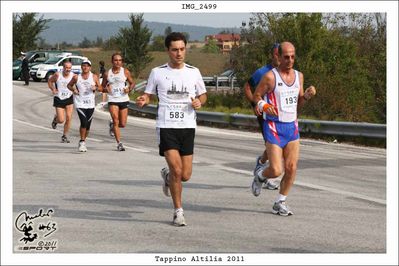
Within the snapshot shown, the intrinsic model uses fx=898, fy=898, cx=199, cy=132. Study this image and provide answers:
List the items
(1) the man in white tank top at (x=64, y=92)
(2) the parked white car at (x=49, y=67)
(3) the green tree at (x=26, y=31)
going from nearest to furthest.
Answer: (1) the man in white tank top at (x=64, y=92)
(2) the parked white car at (x=49, y=67)
(3) the green tree at (x=26, y=31)

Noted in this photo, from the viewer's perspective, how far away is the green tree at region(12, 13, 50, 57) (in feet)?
194

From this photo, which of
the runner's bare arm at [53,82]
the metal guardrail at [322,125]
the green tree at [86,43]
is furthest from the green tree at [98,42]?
the runner's bare arm at [53,82]

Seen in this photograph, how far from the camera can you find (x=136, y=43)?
47.7 meters

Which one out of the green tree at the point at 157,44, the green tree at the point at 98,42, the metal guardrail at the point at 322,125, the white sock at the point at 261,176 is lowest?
the white sock at the point at 261,176

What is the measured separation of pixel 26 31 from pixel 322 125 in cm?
4340

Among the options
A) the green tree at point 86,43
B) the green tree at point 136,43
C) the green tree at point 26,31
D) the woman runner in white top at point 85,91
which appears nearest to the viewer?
the woman runner in white top at point 85,91

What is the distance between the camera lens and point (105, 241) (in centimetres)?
838

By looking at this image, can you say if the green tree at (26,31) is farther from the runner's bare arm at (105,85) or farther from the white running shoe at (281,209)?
the white running shoe at (281,209)

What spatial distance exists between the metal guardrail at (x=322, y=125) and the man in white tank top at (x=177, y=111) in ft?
32.2

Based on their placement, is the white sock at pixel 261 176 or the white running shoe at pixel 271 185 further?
the white running shoe at pixel 271 185

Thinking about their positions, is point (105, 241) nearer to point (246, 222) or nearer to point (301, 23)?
point (246, 222)

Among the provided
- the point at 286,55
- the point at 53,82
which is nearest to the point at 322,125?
the point at 53,82

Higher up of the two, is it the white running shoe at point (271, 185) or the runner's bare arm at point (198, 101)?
the runner's bare arm at point (198, 101)

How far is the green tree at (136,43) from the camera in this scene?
46844 mm
